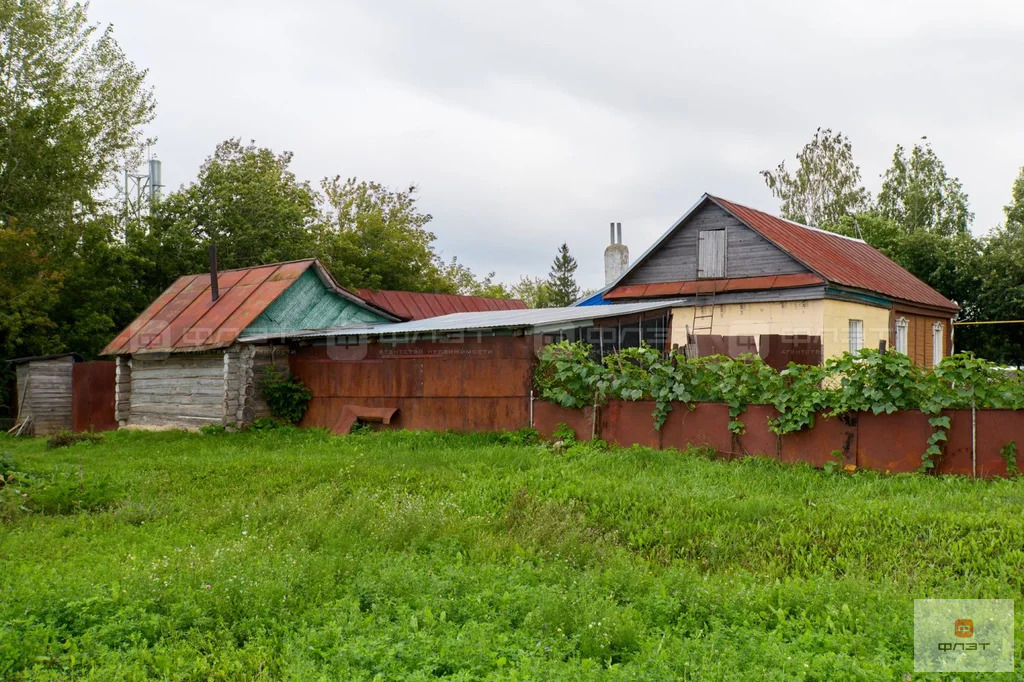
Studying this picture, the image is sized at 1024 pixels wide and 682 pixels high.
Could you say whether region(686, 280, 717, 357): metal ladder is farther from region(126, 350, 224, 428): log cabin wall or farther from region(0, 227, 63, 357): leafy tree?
region(0, 227, 63, 357): leafy tree

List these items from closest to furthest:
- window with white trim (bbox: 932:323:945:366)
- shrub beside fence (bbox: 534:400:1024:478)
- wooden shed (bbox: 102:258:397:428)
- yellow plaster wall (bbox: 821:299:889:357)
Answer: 1. shrub beside fence (bbox: 534:400:1024:478)
2. wooden shed (bbox: 102:258:397:428)
3. yellow plaster wall (bbox: 821:299:889:357)
4. window with white trim (bbox: 932:323:945:366)

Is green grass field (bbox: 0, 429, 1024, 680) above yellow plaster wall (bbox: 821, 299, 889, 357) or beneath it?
beneath

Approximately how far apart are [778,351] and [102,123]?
78.0ft

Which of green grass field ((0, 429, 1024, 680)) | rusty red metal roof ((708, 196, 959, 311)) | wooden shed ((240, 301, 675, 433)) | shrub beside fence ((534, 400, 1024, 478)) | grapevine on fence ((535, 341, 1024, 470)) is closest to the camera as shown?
green grass field ((0, 429, 1024, 680))

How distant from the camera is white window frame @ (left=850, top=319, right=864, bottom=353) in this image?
20.8 m

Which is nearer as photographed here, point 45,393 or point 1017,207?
point 45,393

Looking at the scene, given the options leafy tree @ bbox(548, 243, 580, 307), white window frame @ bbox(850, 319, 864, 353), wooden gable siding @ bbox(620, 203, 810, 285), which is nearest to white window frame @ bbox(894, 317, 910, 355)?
white window frame @ bbox(850, 319, 864, 353)

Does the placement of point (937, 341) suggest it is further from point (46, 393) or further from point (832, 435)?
point (46, 393)

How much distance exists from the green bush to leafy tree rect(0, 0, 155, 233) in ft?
35.6

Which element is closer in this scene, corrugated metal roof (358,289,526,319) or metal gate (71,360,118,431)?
metal gate (71,360,118,431)

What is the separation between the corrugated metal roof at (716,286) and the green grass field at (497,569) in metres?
11.2

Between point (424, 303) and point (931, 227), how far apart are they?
103 ft

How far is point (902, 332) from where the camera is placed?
2348cm

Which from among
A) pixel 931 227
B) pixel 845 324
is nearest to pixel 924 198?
pixel 931 227
